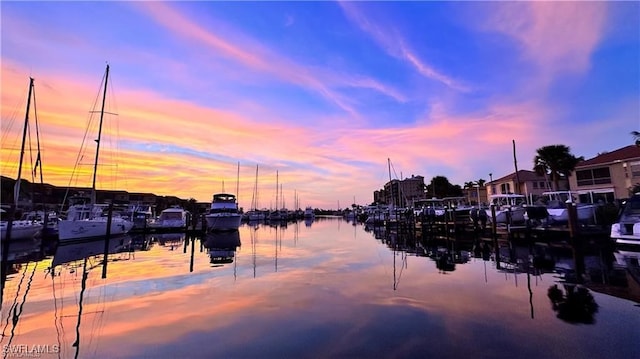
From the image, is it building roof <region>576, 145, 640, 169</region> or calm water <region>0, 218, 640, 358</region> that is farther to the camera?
building roof <region>576, 145, 640, 169</region>

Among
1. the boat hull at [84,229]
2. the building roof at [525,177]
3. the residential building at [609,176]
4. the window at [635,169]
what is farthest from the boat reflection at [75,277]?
the building roof at [525,177]

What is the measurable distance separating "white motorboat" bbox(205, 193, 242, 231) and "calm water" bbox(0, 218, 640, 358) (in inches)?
1080

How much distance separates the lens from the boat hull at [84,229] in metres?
28.8

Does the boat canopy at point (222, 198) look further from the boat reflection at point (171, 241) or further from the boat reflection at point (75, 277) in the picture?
the boat reflection at point (75, 277)

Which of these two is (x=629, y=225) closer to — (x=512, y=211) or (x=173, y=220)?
(x=512, y=211)

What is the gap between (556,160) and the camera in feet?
156

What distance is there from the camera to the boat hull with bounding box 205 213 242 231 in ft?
143

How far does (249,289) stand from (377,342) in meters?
6.43

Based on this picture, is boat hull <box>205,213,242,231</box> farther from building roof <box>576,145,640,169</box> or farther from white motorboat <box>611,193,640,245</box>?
building roof <box>576,145,640,169</box>

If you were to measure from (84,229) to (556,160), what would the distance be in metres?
56.0

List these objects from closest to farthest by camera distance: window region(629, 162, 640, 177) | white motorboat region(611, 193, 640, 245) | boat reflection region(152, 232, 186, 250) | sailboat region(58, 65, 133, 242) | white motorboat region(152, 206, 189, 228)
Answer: white motorboat region(611, 193, 640, 245), sailboat region(58, 65, 133, 242), boat reflection region(152, 232, 186, 250), window region(629, 162, 640, 177), white motorboat region(152, 206, 189, 228)

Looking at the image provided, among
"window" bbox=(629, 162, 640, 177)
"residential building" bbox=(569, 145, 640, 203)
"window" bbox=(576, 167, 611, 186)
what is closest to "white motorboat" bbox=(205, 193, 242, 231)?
"residential building" bbox=(569, 145, 640, 203)

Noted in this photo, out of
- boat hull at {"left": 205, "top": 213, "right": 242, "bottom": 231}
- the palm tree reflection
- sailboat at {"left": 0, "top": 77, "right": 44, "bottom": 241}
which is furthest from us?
boat hull at {"left": 205, "top": 213, "right": 242, "bottom": 231}

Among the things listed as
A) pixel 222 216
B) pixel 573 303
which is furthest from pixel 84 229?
pixel 573 303
